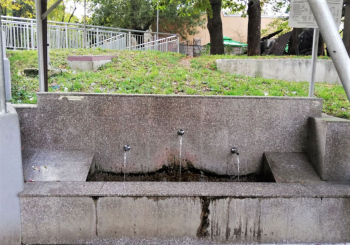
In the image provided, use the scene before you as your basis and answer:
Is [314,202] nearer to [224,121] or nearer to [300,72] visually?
[224,121]

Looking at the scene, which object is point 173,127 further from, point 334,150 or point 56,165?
point 334,150

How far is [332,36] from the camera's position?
2953mm

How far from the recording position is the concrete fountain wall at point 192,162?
358 cm

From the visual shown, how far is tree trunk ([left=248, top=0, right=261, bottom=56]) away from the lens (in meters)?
14.8

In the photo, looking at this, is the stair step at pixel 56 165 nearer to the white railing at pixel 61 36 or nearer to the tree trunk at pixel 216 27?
the white railing at pixel 61 36

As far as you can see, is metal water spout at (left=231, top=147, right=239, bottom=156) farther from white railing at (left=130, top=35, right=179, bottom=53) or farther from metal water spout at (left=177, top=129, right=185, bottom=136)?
white railing at (left=130, top=35, right=179, bottom=53)

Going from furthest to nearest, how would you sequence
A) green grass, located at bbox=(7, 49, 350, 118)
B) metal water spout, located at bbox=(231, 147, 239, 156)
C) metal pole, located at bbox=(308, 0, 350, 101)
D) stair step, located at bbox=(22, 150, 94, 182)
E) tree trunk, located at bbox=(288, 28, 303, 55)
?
tree trunk, located at bbox=(288, 28, 303, 55), green grass, located at bbox=(7, 49, 350, 118), metal water spout, located at bbox=(231, 147, 239, 156), stair step, located at bbox=(22, 150, 94, 182), metal pole, located at bbox=(308, 0, 350, 101)

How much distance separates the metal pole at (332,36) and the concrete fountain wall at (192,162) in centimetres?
142

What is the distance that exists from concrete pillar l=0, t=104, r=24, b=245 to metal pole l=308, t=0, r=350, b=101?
318cm

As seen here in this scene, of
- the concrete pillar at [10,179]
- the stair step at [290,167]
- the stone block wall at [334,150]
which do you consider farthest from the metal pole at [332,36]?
the concrete pillar at [10,179]

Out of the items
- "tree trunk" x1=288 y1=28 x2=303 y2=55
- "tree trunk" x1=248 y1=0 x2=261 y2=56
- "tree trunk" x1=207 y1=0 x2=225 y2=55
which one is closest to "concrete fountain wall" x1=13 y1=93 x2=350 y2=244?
"tree trunk" x1=248 y1=0 x2=261 y2=56

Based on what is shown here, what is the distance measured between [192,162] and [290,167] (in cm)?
153

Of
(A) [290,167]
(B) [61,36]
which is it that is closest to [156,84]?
(A) [290,167]

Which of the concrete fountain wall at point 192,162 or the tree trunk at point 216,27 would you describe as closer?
the concrete fountain wall at point 192,162
